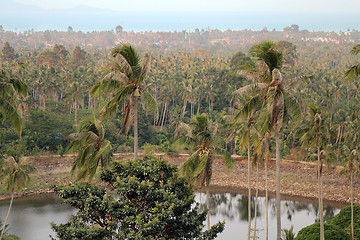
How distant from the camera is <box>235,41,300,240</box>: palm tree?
19281 millimetres

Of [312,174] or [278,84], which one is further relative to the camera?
[312,174]

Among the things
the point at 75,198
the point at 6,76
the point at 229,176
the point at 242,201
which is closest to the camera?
the point at 75,198

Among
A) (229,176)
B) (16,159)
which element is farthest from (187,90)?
(16,159)

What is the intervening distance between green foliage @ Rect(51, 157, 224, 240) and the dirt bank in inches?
1321

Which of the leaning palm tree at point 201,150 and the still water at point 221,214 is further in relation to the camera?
the still water at point 221,214

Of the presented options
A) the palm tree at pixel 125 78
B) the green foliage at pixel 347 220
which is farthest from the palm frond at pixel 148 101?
the green foliage at pixel 347 220

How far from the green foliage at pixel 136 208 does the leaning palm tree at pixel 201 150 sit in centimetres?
745

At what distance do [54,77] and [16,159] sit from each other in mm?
41773

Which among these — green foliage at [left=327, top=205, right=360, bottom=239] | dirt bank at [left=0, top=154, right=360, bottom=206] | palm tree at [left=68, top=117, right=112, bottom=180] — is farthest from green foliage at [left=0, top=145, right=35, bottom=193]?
green foliage at [left=327, top=205, right=360, bottom=239]

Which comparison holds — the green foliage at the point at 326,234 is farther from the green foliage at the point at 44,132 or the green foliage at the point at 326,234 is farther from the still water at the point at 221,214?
the green foliage at the point at 44,132

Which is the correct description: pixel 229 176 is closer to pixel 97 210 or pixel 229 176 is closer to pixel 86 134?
pixel 86 134

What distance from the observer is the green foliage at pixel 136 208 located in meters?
14.4

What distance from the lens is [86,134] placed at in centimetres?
2020

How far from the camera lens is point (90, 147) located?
20.4 meters
